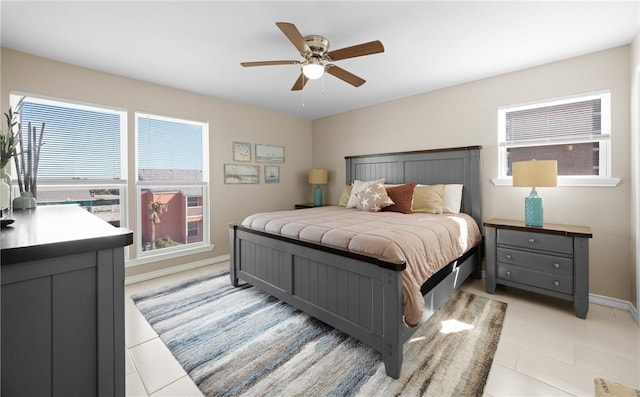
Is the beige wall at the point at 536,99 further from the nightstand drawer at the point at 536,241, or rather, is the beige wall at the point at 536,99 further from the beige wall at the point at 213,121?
the beige wall at the point at 213,121

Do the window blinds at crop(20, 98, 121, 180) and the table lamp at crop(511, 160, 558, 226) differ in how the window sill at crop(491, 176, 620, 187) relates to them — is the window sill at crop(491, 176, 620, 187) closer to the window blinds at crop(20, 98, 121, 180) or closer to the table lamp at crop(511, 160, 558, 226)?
the table lamp at crop(511, 160, 558, 226)

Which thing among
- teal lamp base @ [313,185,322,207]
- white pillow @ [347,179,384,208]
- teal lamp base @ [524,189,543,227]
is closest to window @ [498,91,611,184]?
teal lamp base @ [524,189,543,227]

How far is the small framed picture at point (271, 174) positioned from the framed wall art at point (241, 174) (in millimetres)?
170

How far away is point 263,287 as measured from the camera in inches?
105

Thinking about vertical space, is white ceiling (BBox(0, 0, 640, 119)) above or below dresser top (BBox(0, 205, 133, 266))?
above

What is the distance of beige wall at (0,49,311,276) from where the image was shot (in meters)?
2.68

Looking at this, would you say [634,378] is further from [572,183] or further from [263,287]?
[263,287]

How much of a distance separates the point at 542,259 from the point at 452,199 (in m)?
1.08

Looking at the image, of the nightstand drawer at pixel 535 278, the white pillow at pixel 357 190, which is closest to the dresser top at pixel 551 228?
the nightstand drawer at pixel 535 278

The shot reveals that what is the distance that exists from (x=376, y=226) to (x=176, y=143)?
3.01m

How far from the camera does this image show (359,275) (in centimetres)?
185

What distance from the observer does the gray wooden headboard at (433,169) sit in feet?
11.0

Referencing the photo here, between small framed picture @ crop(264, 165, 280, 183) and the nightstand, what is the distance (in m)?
3.30

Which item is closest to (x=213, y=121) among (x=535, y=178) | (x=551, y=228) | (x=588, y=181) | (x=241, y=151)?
(x=241, y=151)
